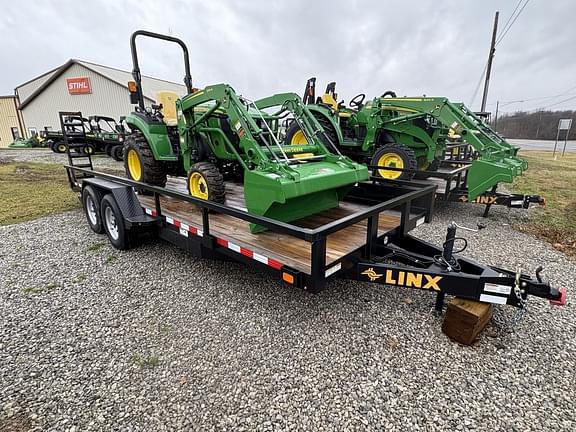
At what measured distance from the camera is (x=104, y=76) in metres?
24.3

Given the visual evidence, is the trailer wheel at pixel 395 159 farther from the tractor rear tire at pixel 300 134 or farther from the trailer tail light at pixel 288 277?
the trailer tail light at pixel 288 277

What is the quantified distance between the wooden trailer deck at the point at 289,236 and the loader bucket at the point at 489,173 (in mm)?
2455

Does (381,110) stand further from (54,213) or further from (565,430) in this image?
A: (54,213)

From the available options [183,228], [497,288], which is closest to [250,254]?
[183,228]

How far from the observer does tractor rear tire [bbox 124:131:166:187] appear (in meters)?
4.93

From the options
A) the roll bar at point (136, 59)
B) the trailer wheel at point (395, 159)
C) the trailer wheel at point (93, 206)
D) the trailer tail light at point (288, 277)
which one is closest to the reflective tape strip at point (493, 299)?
the trailer tail light at point (288, 277)

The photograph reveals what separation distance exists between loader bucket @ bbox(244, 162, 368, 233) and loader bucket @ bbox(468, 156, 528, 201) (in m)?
2.84

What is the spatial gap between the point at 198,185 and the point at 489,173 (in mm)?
4538

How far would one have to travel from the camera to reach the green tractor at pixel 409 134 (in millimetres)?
5527

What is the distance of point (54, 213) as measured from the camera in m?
6.41

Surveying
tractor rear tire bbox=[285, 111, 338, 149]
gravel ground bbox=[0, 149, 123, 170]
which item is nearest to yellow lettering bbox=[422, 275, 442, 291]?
tractor rear tire bbox=[285, 111, 338, 149]

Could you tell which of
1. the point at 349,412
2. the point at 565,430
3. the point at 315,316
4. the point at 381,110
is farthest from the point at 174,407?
the point at 381,110

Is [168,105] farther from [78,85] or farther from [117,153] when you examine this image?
[78,85]

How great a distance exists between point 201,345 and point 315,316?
1.01 meters
